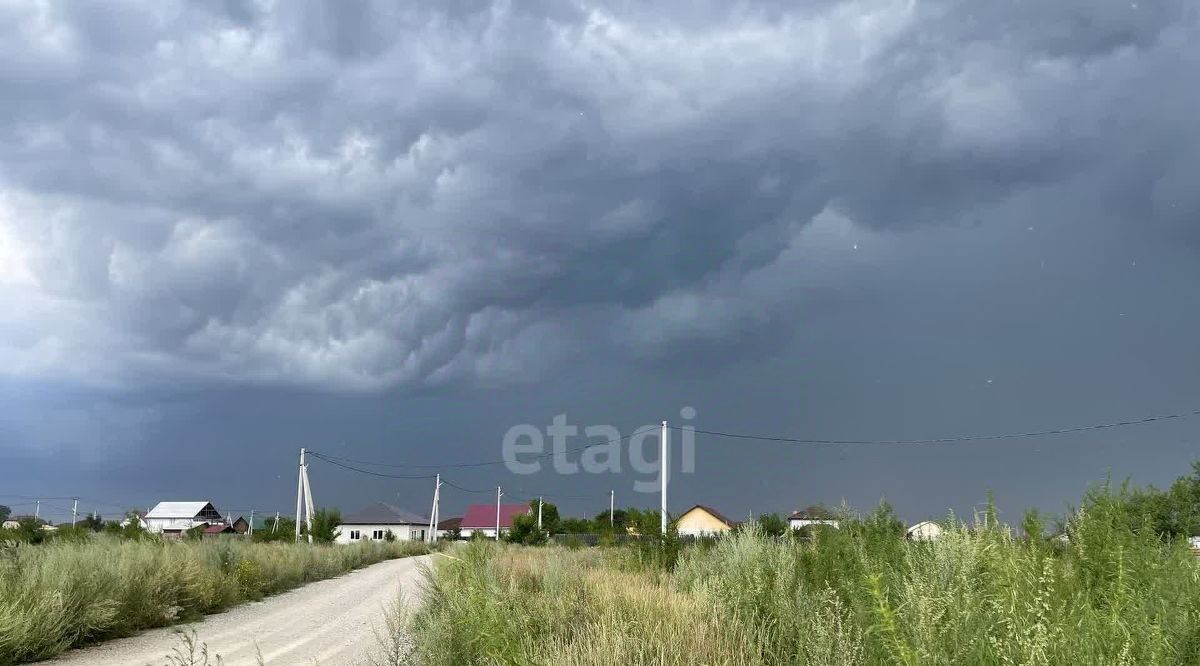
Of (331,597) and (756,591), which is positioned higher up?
(756,591)

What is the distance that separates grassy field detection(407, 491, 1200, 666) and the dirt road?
7.23 ft

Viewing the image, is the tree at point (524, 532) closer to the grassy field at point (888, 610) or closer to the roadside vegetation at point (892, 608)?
the roadside vegetation at point (892, 608)

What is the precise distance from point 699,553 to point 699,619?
9159 millimetres

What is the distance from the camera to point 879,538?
372 inches

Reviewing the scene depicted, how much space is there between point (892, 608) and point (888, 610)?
7.18ft

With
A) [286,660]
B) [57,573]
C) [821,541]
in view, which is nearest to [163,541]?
[57,573]

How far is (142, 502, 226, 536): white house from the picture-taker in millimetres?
131000

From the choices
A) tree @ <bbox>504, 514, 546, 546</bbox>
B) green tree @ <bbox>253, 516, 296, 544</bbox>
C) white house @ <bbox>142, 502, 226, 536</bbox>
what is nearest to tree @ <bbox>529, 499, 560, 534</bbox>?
tree @ <bbox>504, 514, 546, 546</bbox>

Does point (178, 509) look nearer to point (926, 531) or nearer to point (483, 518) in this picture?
point (483, 518)

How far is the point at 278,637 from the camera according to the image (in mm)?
13469

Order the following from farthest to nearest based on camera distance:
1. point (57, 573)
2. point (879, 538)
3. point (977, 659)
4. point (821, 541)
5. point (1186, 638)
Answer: point (57, 573)
point (821, 541)
point (879, 538)
point (1186, 638)
point (977, 659)

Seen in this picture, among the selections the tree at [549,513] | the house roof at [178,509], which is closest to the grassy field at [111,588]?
the tree at [549,513]

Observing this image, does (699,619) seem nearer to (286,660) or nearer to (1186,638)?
(1186,638)

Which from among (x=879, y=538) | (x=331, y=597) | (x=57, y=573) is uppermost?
(x=879, y=538)
